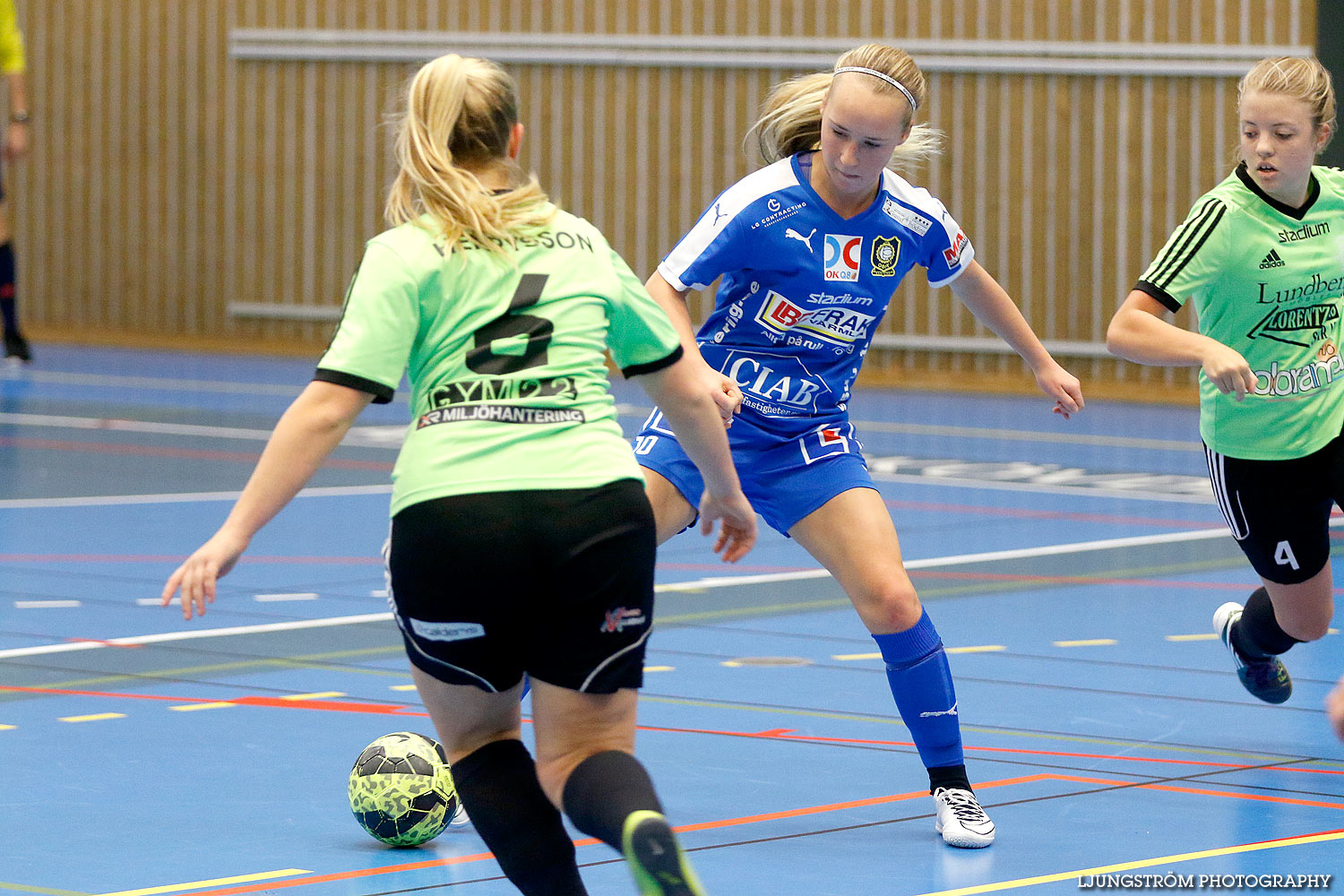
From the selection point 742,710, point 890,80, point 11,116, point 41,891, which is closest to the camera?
point 41,891

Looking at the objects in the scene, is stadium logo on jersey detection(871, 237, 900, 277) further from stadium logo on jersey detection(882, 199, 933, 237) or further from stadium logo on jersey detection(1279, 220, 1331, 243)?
stadium logo on jersey detection(1279, 220, 1331, 243)

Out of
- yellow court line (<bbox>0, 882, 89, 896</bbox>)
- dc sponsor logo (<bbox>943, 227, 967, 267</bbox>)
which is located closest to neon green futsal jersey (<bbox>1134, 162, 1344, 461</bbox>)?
dc sponsor logo (<bbox>943, 227, 967, 267</bbox>)

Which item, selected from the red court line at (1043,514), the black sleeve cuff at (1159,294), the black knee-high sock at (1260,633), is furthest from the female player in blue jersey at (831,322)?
the red court line at (1043,514)

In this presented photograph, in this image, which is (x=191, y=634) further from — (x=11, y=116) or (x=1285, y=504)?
(x=11, y=116)

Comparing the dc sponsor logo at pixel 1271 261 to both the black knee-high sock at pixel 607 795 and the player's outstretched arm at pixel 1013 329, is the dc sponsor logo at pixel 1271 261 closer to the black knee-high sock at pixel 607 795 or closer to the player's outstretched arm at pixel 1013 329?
the player's outstretched arm at pixel 1013 329

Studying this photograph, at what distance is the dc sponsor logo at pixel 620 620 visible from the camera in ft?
11.0

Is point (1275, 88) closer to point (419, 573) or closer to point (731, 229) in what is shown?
point (731, 229)

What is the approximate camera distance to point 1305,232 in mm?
5312

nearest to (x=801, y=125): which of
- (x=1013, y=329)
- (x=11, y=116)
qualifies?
(x=1013, y=329)

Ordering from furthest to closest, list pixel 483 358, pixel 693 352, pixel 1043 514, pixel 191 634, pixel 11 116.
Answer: pixel 11 116 → pixel 1043 514 → pixel 191 634 → pixel 693 352 → pixel 483 358

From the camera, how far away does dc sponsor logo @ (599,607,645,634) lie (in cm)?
336

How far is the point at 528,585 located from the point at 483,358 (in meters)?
0.36

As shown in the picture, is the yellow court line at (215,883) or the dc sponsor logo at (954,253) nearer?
the yellow court line at (215,883)

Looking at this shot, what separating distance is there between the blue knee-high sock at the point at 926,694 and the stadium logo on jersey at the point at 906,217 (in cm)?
92
